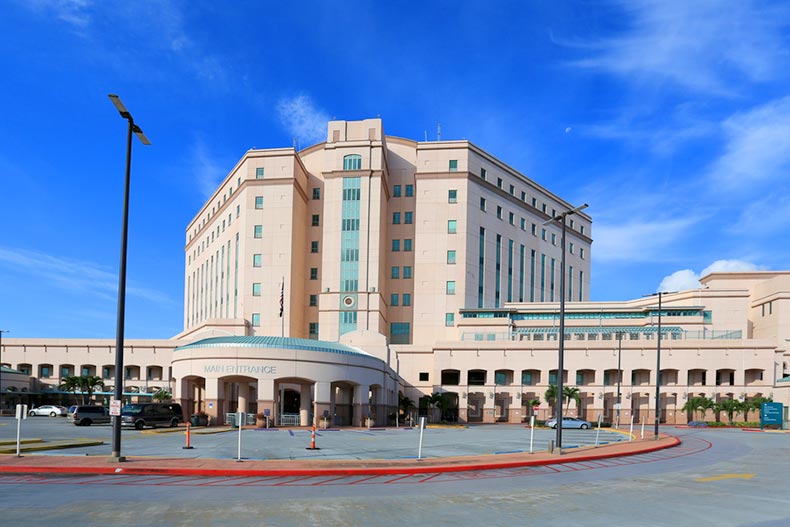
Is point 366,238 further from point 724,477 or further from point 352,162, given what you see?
point 724,477

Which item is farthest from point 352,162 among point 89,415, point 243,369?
point 89,415

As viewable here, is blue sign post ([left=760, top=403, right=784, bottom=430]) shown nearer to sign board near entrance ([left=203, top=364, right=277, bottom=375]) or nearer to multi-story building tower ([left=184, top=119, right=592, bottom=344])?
multi-story building tower ([left=184, top=119, right=592, bottom=344])

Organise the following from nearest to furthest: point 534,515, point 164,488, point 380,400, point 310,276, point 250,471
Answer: point 534,515 → point 164,488 → point 250,471 → point 380,400 → point 310,276

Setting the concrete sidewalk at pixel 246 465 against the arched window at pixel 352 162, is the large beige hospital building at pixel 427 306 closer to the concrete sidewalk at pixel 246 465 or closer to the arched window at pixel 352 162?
the arched window at pixel 352 162

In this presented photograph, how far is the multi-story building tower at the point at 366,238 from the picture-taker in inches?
3647

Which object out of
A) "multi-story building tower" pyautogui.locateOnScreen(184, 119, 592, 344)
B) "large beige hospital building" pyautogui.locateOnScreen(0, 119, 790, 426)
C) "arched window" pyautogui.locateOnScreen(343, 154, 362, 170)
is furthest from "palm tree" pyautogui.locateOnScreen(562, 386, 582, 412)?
"arched window" pyautogui.locateOnScreen(343, 154, 362, 170)

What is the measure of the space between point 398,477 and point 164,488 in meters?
7.03

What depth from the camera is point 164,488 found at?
57.0 ft

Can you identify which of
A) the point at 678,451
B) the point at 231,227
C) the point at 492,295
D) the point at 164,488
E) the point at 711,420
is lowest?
the point at 711,420

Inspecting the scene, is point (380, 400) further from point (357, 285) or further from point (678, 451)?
point (678, 451)

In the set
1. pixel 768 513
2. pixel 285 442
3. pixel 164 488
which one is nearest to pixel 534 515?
pixel 768 513

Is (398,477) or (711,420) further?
(711,420)

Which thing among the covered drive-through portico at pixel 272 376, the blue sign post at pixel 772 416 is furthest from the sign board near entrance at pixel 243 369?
the blue sign post at pixel 772 416

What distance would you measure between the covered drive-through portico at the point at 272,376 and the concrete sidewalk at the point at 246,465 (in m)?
27.5
